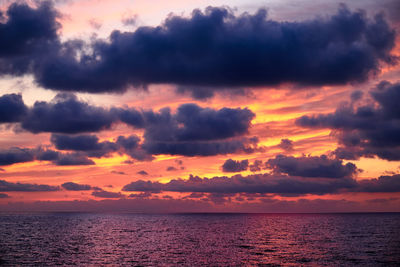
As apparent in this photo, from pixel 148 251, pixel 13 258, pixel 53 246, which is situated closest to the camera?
pixel 13 258

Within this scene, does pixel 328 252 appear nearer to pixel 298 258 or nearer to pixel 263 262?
pixel 298 258

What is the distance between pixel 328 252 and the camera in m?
93.3

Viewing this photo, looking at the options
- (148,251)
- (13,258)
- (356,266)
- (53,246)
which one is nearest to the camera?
(356,266)

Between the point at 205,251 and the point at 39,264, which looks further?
the point at 205,251

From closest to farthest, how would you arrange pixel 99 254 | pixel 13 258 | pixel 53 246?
pixel 13 258, pixel 99 254, pixel 53 246

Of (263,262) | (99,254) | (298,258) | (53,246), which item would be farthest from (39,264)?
(298,258)

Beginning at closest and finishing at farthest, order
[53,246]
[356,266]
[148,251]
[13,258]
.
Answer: [356,266] → [13,258] → [148,251] → [53,246]

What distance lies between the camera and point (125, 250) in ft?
316

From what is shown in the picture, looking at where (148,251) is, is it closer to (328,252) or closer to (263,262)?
(263,262)

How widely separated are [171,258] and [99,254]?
16648 millimetres

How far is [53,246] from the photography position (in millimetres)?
104062

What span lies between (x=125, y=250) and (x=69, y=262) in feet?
Result: 69.1

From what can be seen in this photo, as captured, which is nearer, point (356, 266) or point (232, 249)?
point (356, 266)

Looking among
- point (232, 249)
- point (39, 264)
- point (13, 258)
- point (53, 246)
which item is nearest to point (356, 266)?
point (232, 249)
